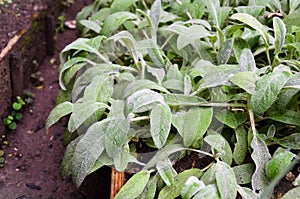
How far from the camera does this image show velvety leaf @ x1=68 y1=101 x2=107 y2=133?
1312 millimetres

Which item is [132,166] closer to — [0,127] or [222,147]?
[222,147]

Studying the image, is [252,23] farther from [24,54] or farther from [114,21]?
[24,54]

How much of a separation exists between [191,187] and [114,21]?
2.17 ft

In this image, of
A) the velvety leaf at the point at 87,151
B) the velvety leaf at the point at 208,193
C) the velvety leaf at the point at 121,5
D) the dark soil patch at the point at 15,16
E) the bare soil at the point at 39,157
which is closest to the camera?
the velvety leaf at the point at 208,193

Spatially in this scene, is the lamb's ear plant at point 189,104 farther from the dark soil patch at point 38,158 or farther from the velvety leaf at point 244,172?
the dark soil patch at point 38,158

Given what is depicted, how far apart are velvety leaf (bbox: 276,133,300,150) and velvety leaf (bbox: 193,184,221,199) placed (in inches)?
9.8

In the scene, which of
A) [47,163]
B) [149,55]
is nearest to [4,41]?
[47,163]

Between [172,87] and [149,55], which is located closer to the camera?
[172,87]

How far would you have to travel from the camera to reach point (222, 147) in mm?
1271

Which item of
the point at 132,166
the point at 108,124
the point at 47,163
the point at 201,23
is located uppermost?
the point at 201,23

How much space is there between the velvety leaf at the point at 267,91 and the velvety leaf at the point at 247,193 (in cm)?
19

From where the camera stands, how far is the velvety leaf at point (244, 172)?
1271mm

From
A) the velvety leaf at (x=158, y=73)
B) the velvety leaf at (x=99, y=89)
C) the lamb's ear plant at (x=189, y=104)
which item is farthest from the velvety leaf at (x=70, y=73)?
the velvety leaf at (x=158, y=73)

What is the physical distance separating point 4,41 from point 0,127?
306 millimetres
